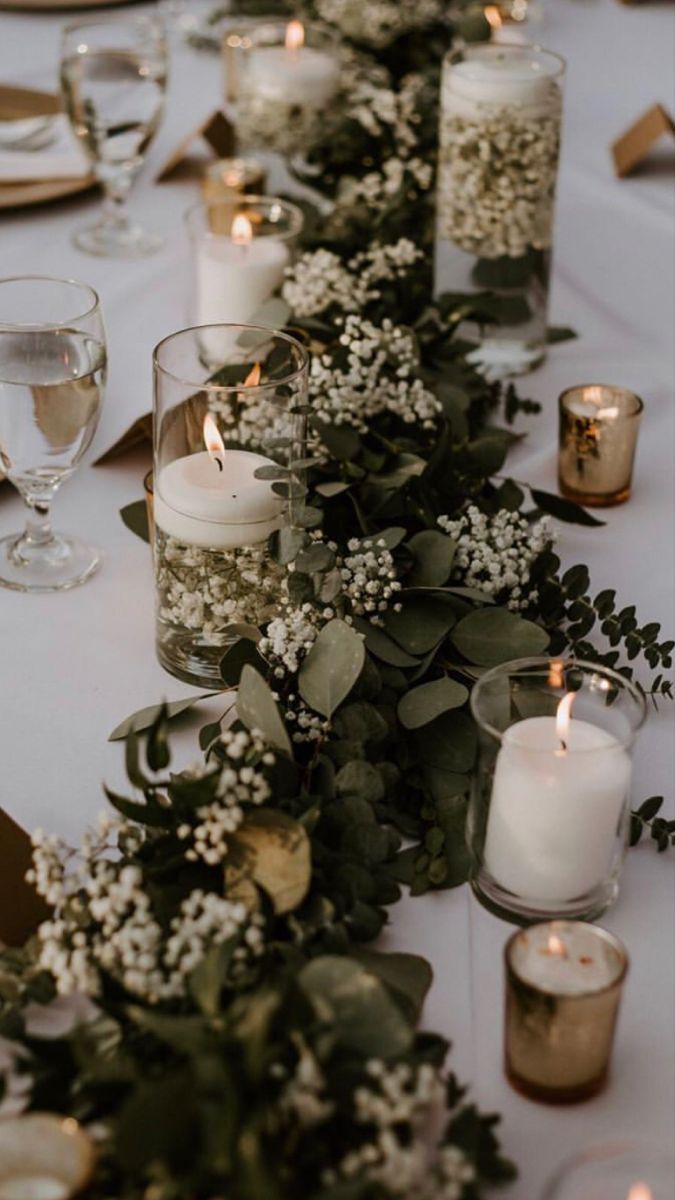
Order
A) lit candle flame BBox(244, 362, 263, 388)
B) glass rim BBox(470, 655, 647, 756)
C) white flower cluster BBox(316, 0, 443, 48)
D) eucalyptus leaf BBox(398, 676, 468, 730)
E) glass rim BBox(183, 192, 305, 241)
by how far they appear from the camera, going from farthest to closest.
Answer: white flower cluster BBox(316, 0, 443, 48) → glass rim BBox(183, 192, 305, 241) → lit candle flame BBox(244, 362, 263, 388) → eucalyptus leaf BBox(398, 676, 468, 730) → glass rim BBox(470, 655, 647, 756)

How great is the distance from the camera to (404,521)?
1.08 metres

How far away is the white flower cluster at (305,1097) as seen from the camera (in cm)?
57

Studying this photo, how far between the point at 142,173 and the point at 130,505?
86cm

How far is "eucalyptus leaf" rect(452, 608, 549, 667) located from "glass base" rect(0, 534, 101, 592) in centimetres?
32

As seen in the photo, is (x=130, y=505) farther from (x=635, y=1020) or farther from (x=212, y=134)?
(x=212, y=134)

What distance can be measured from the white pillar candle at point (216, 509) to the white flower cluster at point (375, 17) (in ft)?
3.84

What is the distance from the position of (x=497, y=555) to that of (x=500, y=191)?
0.48 m

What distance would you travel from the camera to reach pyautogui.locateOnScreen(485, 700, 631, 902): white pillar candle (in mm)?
769

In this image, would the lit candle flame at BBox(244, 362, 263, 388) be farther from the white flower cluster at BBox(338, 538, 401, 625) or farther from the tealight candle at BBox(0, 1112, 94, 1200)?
the tealight candle at BBox(0, 1112, 94, 1200)

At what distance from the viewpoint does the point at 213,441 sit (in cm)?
99

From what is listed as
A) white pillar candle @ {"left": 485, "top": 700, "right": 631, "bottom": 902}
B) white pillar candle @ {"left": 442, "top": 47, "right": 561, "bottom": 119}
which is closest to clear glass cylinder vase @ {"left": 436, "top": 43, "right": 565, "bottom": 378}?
white pillar candle @ {"left": 442, "top": 47, "right": 561, "bottom": 119}

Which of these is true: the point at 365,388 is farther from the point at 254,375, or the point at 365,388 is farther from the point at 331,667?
the point at 331,667

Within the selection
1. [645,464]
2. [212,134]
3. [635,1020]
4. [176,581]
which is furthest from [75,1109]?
[212,134]

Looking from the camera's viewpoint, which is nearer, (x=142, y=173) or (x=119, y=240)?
(x=119, y=240)
